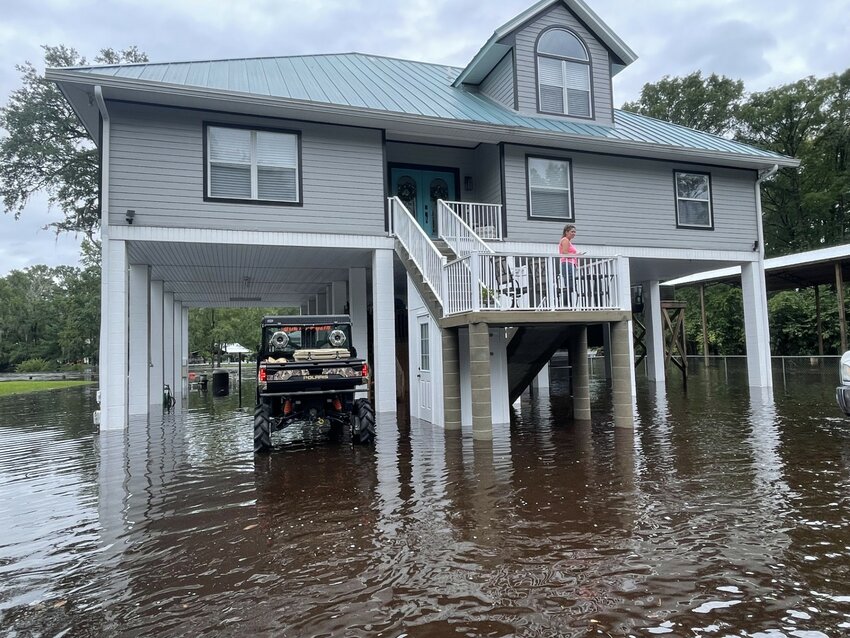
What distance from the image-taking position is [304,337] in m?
9.24

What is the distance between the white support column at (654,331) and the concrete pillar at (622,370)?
993cm

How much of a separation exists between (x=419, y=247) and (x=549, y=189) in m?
4.77

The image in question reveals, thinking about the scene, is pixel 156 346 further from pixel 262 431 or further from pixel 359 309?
pixel 262 431

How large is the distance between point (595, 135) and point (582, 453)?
29.6 feet

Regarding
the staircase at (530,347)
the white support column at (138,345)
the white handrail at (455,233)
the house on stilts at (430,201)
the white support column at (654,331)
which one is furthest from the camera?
the white support column at (654,331)

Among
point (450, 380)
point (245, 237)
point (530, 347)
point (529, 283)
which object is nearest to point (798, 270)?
point (530, 347)

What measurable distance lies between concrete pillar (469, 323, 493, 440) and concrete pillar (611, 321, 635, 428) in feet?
8.23

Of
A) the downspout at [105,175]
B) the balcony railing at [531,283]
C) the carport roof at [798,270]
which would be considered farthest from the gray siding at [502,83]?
the carport roof at [798,270]

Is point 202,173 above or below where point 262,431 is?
above

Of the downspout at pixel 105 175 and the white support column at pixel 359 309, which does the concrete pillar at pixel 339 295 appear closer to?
the white support column at pixel 359 309

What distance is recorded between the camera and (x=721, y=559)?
3.82m

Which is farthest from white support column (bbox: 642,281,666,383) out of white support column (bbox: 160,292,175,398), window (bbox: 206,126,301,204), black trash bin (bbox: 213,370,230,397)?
white support column (bbox: 160,292,175,398)

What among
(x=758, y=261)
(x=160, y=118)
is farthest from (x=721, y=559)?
(x=758, y=261)

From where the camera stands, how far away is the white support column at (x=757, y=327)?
606 inches
